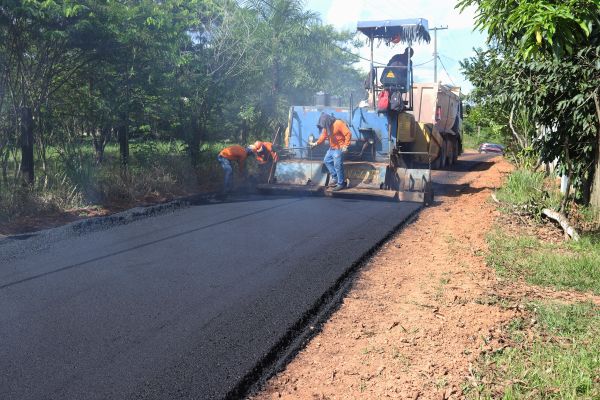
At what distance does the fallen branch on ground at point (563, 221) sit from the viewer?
731 cm

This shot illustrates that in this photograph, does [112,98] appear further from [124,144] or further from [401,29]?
[401,29]

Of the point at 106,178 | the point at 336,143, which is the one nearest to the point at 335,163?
the point at 336,143

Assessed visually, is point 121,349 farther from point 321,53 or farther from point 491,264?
point 321,53

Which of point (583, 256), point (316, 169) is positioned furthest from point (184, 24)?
point (583, 256)

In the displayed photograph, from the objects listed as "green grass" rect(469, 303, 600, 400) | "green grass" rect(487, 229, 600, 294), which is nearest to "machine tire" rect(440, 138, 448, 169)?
"green grass" rect(487, 229, 600, 294)

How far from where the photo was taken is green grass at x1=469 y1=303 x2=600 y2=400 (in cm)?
330

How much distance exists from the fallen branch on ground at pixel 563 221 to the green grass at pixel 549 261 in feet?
0.58

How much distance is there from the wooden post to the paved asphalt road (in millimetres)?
2639

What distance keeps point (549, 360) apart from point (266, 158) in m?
9.04

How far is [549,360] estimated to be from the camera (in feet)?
12.1

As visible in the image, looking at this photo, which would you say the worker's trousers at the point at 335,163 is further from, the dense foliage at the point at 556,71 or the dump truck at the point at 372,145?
the dense foliage at the point at 556,71

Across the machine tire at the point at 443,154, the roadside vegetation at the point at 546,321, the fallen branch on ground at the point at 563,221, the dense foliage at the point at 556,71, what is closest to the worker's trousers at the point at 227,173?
the dense foliage at the point at 556,71

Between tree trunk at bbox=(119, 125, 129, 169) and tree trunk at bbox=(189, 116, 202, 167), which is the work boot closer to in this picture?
tree trunk at bbox=(189, 116, 202, 167)

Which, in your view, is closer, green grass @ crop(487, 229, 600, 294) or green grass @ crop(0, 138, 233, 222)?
green grass @ crop(487, 229, 600, 294)
